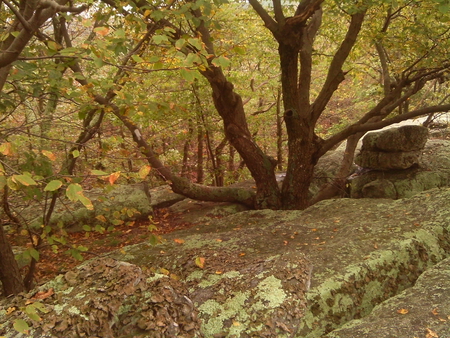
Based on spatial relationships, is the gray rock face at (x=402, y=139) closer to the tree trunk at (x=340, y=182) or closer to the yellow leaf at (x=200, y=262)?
the tree trunk at (x=340, y=182)

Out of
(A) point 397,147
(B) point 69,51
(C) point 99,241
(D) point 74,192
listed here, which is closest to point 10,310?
(D) point 74,192

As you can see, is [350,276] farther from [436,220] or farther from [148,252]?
[148,252]

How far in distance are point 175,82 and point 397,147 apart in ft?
20.2

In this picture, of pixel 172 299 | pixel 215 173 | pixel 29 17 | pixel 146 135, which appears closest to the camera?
pixel 172 299

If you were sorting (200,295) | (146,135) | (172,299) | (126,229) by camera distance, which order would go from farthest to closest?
(146,135) → (126,229) → (200,295) → (172,299)

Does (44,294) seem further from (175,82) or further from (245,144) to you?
(175,82)

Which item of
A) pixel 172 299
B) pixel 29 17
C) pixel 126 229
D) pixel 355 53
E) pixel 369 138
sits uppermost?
pixel 355 53

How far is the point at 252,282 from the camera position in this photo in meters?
2.82

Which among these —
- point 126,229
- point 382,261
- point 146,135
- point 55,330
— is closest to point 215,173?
point 146,135

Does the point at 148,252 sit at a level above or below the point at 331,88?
below

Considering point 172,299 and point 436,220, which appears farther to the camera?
point 436,220

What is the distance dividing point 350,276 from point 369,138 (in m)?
7.38

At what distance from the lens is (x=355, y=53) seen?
9.67 m

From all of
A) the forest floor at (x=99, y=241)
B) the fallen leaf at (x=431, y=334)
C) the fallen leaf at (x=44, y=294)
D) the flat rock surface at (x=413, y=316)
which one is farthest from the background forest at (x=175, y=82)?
the fallen leaf at (x=431, y=334)
